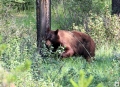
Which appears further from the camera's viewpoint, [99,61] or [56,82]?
[99,61]

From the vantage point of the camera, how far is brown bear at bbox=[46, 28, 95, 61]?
10727mm

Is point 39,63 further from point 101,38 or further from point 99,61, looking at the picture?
point 101,38

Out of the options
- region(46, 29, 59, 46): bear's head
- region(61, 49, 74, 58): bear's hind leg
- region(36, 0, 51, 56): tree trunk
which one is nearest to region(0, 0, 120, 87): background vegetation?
region(61, 49, 74, 58): bear's hind leg

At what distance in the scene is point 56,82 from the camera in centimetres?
731

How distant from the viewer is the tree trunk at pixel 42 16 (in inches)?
401

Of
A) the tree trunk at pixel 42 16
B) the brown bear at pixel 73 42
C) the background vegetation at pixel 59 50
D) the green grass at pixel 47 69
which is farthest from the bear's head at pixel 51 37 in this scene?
Answer: the green grass at pixel 47 69

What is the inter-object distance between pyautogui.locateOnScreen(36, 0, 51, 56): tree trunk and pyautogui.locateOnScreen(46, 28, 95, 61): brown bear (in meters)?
0.20

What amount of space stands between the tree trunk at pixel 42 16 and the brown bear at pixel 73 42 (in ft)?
0.64

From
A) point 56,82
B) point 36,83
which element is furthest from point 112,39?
point 36,83

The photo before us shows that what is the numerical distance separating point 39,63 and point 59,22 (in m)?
9.61

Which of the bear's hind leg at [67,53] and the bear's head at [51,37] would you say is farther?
the bear's head at [51,37]

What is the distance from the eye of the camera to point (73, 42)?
36.0 ft

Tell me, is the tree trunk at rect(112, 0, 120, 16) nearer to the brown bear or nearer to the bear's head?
the brown bear

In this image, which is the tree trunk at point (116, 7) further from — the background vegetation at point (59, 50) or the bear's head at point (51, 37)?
the bear's head at point (51, 37)
